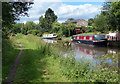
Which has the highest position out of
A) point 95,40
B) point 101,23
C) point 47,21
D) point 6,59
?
point 47,21

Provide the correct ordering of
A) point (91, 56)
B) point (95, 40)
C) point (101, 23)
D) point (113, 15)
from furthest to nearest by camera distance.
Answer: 1. point (101, 23)
2. point (95, 40)
3. point (113, 15)
4. point (91, 56)

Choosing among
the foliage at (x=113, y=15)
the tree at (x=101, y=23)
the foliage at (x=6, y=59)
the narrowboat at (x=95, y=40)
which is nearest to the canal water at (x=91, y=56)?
the foliage at (x=6, y=59)

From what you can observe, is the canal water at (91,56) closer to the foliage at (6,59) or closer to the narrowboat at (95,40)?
the foliage at (6,59)

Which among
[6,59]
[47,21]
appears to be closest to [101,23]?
[6,59]

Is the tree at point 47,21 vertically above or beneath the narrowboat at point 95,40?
above

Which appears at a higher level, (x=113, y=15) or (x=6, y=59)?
(x=113, y=15)

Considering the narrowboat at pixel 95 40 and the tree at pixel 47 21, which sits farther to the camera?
the tree at pixel 47 21

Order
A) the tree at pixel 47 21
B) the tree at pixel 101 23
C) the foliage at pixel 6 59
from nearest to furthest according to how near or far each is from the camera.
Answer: the foliage at pixel 6 59 → the tree at pixel 101 23 → the tree at pixel 47 21

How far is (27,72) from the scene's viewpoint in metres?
6.65

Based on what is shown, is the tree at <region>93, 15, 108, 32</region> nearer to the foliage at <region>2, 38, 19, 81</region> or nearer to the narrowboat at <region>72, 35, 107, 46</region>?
the narrowboat at <region>72, 35, 107, 46</region>

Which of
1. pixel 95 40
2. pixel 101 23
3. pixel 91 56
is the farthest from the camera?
pixel 101 23

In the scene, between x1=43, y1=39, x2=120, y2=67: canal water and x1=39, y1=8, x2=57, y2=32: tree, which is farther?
x1=39, y1=8, x2=57, y2=32: tree

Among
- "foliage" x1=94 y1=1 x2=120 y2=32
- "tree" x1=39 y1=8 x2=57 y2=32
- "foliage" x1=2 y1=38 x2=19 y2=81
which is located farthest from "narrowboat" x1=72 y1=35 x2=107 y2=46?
"tree" x1=39 y1=8 x2=57 y2=32

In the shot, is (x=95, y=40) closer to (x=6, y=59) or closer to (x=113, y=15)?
(x=113, y=15)
